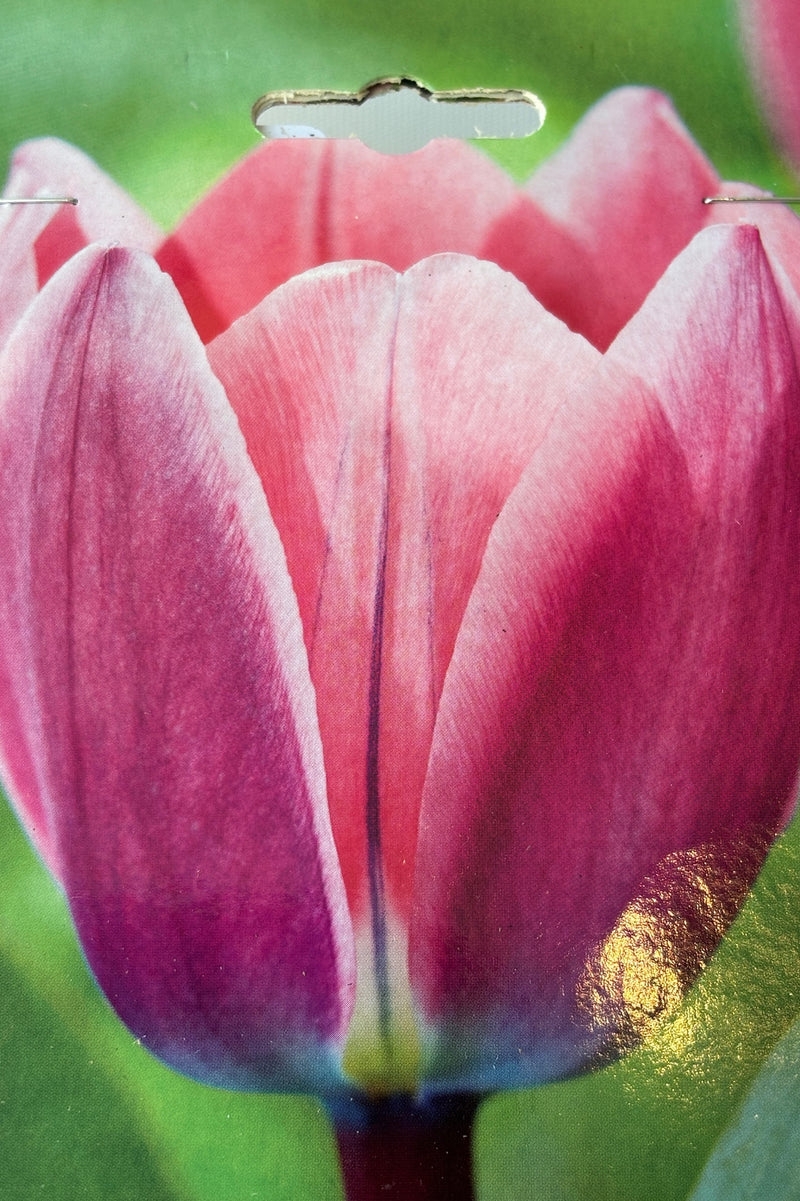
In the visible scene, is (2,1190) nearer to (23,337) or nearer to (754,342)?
(23,337)

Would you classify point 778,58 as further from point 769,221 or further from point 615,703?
point 615,703

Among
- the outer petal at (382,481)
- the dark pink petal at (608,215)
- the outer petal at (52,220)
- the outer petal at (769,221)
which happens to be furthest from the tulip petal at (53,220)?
the outer petal at (769,221)

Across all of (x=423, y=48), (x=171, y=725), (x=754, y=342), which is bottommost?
(x=171, y=725)

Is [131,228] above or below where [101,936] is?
above

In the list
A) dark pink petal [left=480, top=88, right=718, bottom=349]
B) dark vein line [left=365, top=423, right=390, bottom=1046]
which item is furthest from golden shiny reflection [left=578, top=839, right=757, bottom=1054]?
dark pink petal [left=480, top=88, right=718, bottom=349]

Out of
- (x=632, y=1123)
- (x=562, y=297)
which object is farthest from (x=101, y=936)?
(x=562, y=297)

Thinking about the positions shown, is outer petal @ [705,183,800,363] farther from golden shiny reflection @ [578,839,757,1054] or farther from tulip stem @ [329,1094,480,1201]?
tulip stem @ [329,1094,480,1201]

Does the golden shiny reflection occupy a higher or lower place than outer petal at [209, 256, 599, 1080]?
lower

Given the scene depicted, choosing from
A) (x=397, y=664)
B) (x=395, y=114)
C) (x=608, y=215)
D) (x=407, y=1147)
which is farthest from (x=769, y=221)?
(x=407, y=1147)
